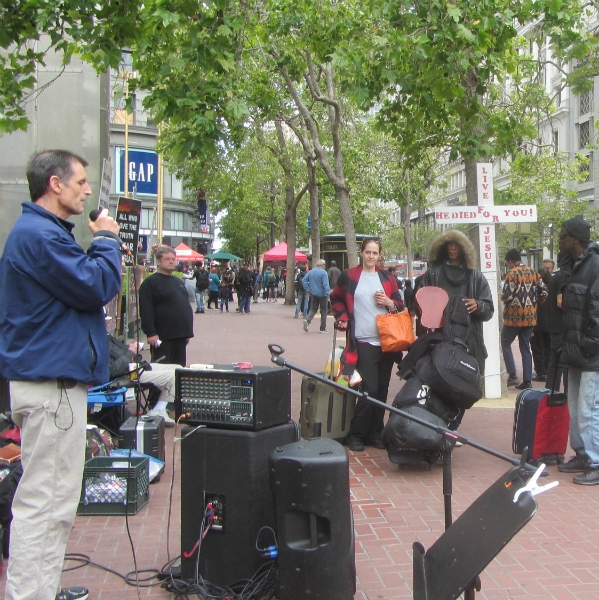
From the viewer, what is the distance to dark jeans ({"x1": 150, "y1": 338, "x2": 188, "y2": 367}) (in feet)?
25.9

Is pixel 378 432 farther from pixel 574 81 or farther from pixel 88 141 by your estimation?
pixel 88 141

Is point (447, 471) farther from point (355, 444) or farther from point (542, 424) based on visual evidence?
point (355, 444)

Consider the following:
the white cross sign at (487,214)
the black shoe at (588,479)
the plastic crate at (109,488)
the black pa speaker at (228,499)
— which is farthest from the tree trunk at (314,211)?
the black pa speaker at (228,499)

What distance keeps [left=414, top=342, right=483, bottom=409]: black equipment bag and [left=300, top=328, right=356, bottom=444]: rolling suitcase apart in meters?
0.96

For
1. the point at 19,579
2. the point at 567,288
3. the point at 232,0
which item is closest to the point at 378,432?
the point at 567,288

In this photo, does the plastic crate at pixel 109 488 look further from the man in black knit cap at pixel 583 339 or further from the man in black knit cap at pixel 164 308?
the man in black knit cap at pixel 583 339

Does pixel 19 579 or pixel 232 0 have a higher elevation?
pixel 232 0

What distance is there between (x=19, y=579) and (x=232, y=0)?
7.14 metres

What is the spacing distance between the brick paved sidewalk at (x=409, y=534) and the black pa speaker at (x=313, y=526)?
0.49m

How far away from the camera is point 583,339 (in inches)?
222

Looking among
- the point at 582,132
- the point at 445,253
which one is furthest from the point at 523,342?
the point at 582,132

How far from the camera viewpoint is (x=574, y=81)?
27.7 ft

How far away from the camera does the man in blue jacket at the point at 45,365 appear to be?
3020 mm

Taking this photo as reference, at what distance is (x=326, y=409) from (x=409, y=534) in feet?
7.33
